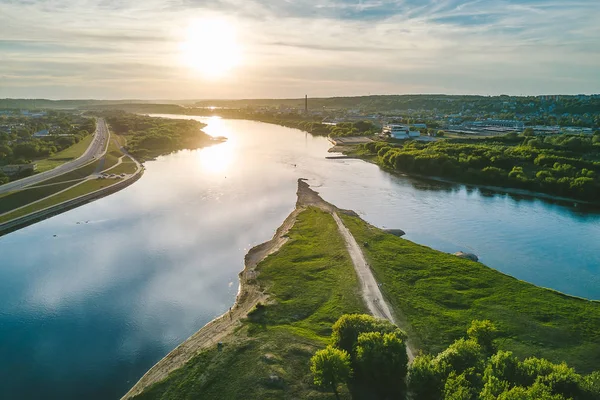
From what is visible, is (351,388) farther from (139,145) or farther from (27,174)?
(139,145)

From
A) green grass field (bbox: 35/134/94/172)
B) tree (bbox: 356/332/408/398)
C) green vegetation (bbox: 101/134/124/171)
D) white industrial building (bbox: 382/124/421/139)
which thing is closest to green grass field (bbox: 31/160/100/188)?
green vegetation (bbox: 101/134/124/171)

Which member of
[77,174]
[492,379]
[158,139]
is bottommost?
[492,379]

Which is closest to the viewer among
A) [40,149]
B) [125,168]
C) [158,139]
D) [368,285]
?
[368,285]

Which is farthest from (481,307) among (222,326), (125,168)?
(125,168)

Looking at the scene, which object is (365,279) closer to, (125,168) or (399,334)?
(399,334)

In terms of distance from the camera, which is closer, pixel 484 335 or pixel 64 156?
pixel 484 335

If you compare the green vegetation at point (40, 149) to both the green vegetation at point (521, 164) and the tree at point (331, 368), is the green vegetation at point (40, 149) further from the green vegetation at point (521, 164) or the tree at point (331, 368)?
the green vegetation at point (521, 164)

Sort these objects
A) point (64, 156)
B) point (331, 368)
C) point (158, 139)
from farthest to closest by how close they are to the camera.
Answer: point (158, 139), point (64, 156), point (331, 368)

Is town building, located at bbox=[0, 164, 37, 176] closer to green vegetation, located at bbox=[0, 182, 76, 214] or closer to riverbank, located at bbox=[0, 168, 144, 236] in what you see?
green vegetation, located at bbox=[0, 182, 76, 214]
